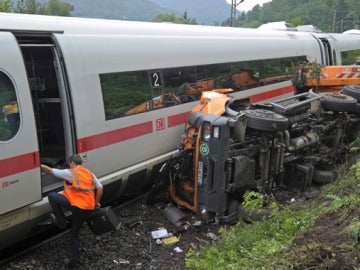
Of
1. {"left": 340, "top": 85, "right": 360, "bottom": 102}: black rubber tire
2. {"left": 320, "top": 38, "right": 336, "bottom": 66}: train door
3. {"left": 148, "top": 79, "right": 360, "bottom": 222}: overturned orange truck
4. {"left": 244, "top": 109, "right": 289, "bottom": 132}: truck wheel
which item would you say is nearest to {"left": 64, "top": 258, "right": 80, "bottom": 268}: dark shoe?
{"left": 148, "top": 79, "right": 360, "bottom": 222}: overturned orange truck

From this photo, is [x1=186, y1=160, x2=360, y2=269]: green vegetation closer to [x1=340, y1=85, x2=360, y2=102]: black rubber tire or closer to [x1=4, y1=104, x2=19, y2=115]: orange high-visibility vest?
[x1=4, y1=104, x2=19, y2=115]: orange high-visibility vest

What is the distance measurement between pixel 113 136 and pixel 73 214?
4.84ft

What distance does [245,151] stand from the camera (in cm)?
645

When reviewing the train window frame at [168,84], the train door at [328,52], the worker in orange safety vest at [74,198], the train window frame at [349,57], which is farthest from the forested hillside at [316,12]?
the worker in orange safety vest at [74,198]

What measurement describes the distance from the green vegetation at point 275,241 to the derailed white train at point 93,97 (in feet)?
6.14

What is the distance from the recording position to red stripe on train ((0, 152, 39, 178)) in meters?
4.68

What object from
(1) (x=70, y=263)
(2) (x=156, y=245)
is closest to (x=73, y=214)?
(1) (x=70, y=263)

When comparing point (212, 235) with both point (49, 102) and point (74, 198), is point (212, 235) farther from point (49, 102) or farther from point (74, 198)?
point (49, 102)

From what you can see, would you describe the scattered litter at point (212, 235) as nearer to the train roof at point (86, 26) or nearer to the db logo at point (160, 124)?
the db logo at point (160, 124)

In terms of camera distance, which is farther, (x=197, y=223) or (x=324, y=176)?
(x=324, y=176)

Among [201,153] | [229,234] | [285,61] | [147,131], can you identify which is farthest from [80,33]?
[285,61]

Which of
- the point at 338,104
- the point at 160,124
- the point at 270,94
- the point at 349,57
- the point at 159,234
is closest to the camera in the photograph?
the point at 159,234

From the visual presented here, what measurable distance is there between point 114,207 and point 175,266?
207 cm

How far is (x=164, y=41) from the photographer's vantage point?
7.50 m
